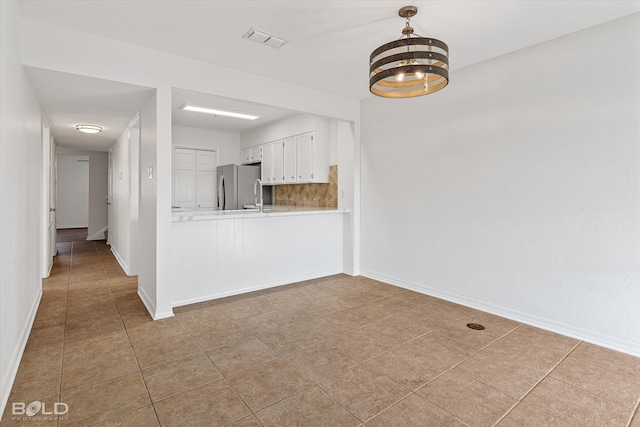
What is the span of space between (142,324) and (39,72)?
238 cm

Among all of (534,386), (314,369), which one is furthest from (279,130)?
(534,386)

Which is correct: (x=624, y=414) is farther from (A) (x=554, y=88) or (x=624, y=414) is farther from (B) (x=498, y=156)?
(A) (x=554, y=88)

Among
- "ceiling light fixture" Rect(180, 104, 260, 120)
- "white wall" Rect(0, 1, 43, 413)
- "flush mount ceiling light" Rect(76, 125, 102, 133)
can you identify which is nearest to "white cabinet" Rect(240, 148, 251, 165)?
"ceiling light fixture" Rect(180, 104, 260, 120)

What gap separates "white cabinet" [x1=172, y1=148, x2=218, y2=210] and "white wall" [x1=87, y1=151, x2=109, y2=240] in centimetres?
357

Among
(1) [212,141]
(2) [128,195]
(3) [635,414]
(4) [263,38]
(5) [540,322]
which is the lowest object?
(3) [635,414]

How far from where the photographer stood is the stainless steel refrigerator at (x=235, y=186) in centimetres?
672

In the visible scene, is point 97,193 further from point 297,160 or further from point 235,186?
point 297,160

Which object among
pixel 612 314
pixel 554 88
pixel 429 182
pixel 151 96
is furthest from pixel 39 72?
pixel 612 314

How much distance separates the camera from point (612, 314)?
2.71 metres

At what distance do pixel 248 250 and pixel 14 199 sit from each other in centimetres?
231

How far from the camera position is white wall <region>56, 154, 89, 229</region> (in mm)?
11469

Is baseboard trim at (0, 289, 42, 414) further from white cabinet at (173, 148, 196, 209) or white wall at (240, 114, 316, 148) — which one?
white wall at (240, 114, 316, 148)

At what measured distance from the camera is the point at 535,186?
10.2ft

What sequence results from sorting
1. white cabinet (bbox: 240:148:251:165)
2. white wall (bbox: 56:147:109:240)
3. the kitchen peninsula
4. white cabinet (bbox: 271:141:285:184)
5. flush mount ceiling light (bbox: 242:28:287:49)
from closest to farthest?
flush mount ceiling light (bbox: 242:28:287:49) → the kitchen peninsula → white cabinet (bbox: 271:141:285:184) → white cabinet (bbox: 240:148:251:165) → white wall (bbox: 56:147:109:240)
